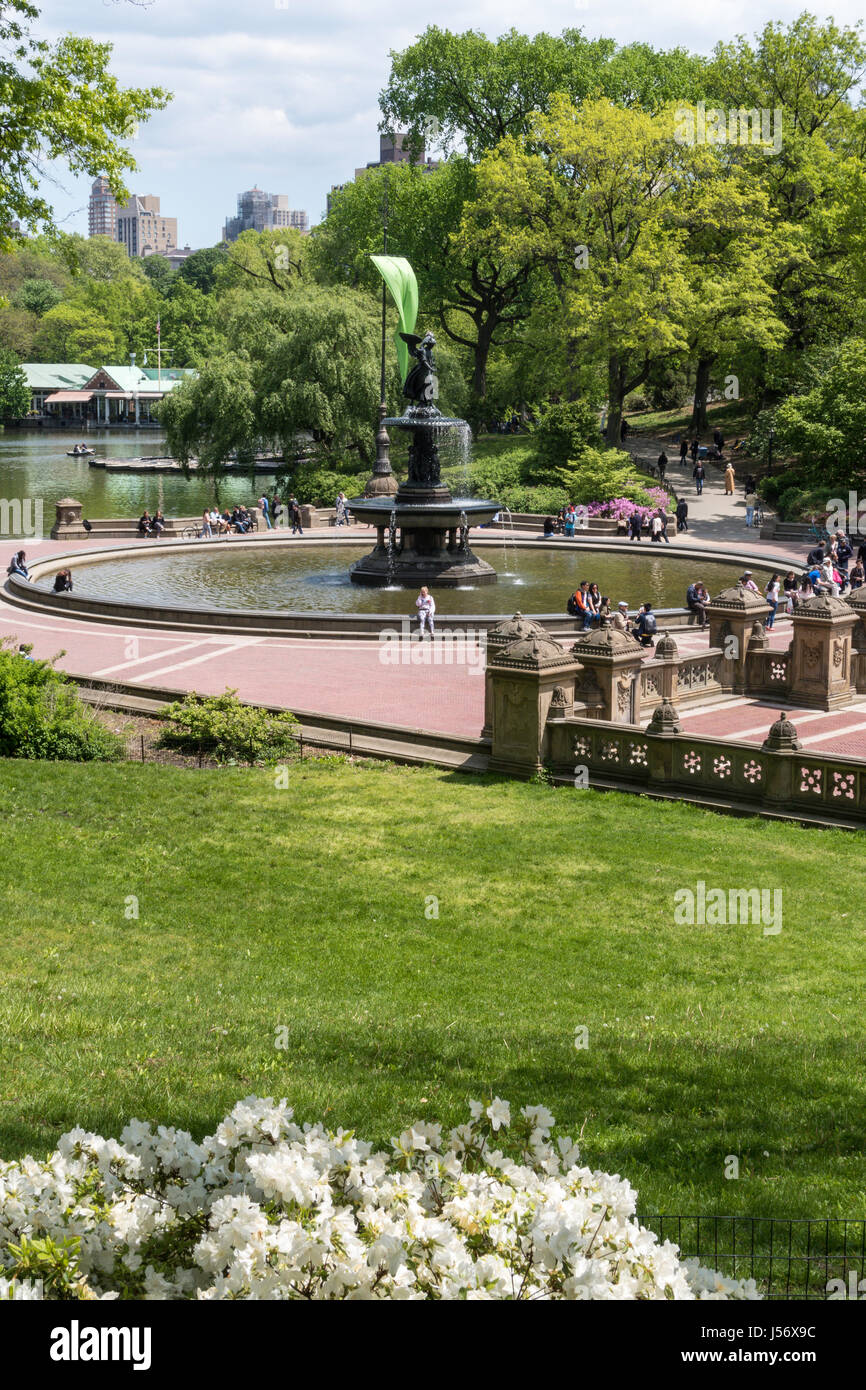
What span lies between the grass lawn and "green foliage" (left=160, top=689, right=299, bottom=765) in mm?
1165

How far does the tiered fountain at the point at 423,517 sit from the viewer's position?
118ft

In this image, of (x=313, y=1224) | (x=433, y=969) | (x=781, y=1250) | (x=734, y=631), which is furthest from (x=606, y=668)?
(x=313, y=1224)

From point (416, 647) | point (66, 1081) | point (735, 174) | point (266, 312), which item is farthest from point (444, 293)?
point (66, 1081)

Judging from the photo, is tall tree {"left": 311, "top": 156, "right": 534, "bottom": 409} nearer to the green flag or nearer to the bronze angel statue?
the green flag

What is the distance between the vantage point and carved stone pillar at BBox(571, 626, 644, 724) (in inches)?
816

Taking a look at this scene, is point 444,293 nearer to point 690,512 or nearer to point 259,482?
point 259,482

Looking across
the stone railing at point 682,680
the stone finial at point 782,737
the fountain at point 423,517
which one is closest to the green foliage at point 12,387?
the fountain at point 423,517

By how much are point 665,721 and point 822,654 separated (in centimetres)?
711

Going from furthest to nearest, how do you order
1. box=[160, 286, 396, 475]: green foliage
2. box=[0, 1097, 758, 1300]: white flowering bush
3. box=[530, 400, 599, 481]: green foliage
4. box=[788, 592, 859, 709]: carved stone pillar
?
box=[160, 286, 396, 475]: green foliage, box=[530, 400, 599, 481]: green foliage, box=[788, 592, 859, 709]: carved stone pillar, box=[0, 1097, 758, 1300]: white flowering bush

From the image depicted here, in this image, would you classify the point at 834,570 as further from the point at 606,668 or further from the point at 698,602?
the point at 606,668

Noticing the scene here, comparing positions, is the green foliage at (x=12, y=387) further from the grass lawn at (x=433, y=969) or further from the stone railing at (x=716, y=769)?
the stone railing at (x=716, y=769)

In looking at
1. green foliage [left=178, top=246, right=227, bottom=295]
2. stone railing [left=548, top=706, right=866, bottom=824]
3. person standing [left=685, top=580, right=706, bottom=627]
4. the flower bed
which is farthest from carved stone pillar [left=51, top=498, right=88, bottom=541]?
green foliage [left=178, top=246, right=227, bottom=295]

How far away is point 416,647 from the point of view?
2855 centimetres
